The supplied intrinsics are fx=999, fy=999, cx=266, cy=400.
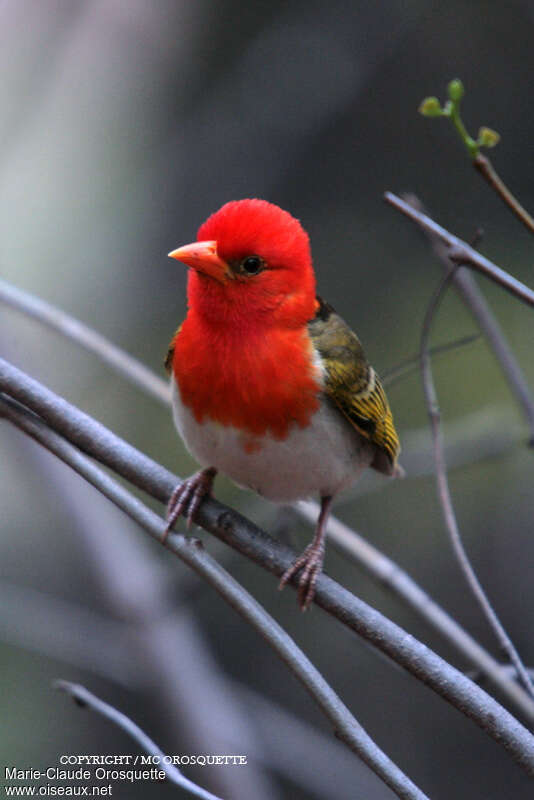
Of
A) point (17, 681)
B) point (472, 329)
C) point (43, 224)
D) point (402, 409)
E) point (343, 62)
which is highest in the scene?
point (343, 62)

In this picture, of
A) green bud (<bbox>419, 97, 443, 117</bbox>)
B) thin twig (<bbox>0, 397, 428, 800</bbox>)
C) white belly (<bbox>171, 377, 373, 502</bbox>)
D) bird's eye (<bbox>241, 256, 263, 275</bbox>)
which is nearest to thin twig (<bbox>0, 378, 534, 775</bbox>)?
thin twig (<bbox>0, 397, 428, 800</bbox>)

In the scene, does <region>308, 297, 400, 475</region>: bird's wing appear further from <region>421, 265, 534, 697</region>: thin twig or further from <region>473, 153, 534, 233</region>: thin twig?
<region>473, 153, 534, 233</region>: thin twig

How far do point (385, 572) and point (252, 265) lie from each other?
37.9 inches

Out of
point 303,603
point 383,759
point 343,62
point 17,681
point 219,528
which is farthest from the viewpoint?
point 343,62

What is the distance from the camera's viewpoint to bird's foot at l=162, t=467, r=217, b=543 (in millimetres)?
2549

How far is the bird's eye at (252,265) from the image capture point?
283cm

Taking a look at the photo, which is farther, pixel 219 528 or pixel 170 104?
pixel 170 104

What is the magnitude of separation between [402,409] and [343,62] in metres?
1.77

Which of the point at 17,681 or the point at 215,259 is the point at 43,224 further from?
the point at 215,259

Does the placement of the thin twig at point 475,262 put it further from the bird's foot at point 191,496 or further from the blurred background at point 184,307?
the blurred background at point 184,307

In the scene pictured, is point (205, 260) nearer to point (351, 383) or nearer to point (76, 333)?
point (76, 333)

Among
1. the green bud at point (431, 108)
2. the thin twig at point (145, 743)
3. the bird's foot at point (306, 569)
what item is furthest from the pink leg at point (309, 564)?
the green bud at point (431, 108)

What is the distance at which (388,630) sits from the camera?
78.4 inches

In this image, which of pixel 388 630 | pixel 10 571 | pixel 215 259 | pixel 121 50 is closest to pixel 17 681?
pixel 10 571
